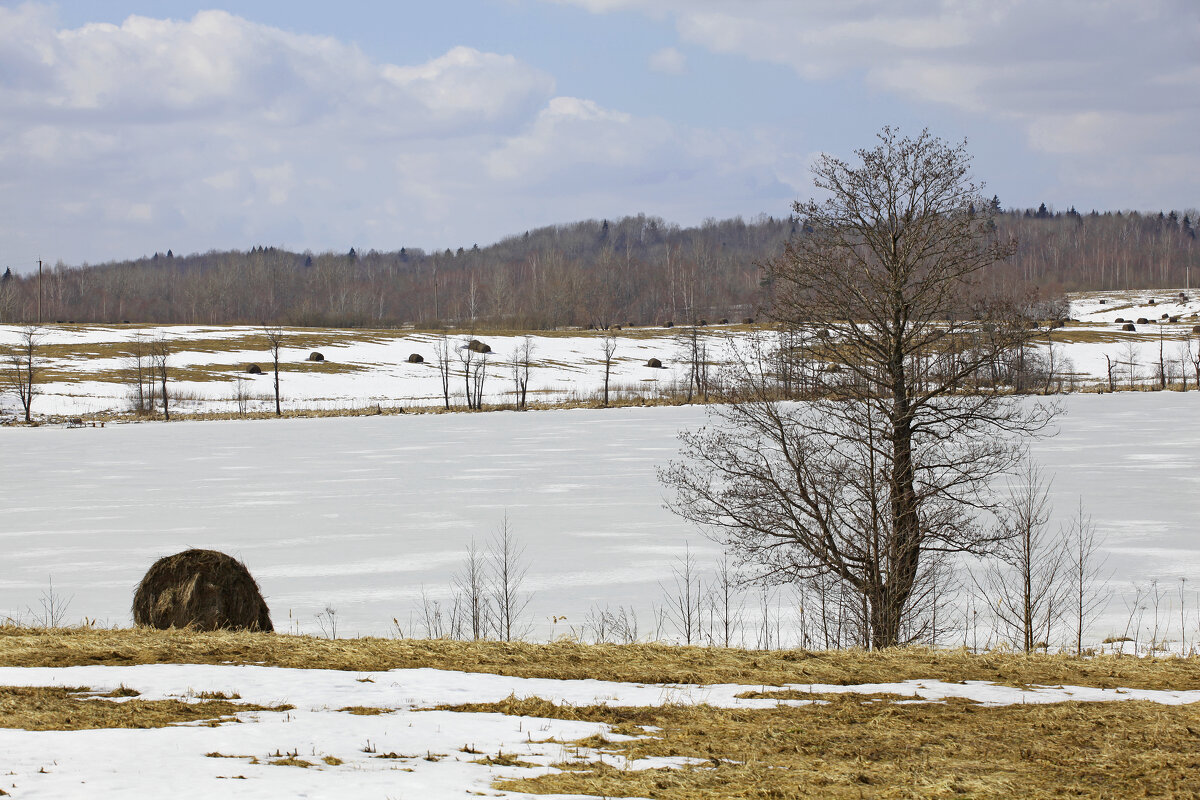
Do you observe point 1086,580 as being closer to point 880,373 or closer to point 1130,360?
point 880,373

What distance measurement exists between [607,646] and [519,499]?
1446 centimetres

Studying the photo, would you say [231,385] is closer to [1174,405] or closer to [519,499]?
[519,499]

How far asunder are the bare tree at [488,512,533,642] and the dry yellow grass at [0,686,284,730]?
4.74 m

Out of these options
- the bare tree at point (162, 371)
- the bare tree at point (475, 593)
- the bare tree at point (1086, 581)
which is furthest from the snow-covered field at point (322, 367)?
the bare tree at point (1086, 581)

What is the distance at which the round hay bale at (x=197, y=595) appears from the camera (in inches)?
469

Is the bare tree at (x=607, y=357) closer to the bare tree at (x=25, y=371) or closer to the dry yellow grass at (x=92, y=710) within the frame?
the bare tree at (x=25, y=371)

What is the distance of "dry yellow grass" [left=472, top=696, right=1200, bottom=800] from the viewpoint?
219 inches

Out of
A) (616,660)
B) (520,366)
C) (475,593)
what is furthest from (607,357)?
(616,660)

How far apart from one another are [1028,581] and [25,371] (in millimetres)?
72967

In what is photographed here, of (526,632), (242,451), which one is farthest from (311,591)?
(242,451)

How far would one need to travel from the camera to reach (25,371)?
231 ft

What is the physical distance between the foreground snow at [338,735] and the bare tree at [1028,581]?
5138 millimetres

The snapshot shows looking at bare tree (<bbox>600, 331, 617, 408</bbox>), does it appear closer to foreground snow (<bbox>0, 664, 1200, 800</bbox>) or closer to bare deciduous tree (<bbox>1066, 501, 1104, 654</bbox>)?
bare deciduous tree (<bbox>1066, 501, 1104, 654</bbox>)

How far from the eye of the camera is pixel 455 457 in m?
34.4
